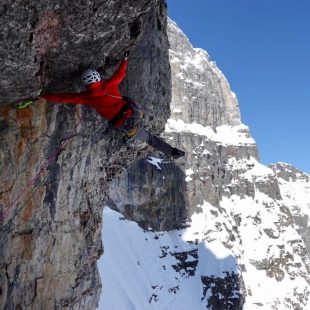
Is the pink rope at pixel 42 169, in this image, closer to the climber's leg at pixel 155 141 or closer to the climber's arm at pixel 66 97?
the climber's arm at pixel 66 97

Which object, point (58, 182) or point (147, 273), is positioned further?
point (147, 273)

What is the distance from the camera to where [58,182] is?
9.39 m

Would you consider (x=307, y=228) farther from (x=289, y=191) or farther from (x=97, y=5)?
(x=97, y=5)

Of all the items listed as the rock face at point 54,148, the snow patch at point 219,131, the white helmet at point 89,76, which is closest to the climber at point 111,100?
the white helmet at point 89,76

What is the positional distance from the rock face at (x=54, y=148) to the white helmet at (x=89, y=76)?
0.21 m

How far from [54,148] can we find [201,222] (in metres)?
90.3

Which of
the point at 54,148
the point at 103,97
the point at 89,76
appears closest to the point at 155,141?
the point at 103,97

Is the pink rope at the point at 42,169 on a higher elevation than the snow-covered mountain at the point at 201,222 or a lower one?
lower

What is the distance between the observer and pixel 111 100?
9.83 metres

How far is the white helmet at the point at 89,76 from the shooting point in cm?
872

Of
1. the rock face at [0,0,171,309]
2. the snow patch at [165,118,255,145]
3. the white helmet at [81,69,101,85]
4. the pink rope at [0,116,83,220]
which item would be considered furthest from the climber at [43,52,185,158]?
the snow patch at [165,118,255,145]

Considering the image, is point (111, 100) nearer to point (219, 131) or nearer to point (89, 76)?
point (89, 76)

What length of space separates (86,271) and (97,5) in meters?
7.50

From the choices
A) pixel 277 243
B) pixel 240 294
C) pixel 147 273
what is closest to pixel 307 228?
pixel 277 243
